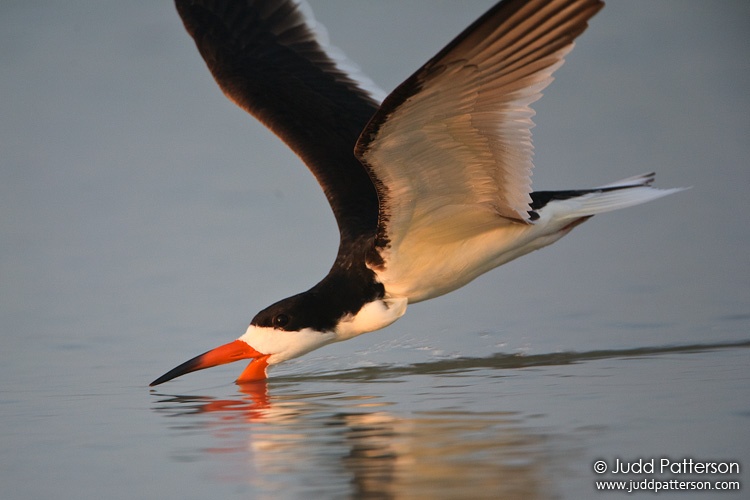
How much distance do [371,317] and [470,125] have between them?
1.21 meters

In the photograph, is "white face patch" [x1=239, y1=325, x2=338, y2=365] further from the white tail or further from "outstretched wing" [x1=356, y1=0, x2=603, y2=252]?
the white tail

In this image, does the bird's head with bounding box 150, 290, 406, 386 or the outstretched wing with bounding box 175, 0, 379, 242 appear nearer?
the bird's head with bounding box 150, 290, 406, 386

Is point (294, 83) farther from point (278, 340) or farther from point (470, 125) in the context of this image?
point (470, 125)

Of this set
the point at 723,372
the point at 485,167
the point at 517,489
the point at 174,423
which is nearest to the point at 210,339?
the point at 174,423

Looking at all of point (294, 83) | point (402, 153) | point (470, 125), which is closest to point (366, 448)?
point (402, 153)

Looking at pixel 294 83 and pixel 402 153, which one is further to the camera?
pixel 294 83

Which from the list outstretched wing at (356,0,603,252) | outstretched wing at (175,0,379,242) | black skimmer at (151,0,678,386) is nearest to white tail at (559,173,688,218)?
black skimmer at (151,0,678,386)

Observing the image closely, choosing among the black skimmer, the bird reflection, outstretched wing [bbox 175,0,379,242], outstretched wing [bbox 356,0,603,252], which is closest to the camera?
the bird reflection

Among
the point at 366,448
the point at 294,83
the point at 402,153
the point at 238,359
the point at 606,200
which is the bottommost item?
the point at 366,448

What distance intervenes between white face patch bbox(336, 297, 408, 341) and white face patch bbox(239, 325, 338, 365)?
105 mm

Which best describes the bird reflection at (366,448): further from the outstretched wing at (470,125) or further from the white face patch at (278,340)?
the outstretched wing at (470,125)

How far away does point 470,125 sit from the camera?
3.66 metres

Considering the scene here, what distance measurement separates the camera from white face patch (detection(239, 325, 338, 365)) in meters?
4.50

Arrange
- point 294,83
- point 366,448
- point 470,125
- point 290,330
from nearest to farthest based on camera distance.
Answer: point 366,448 < point 470,125 < point 290,330 < point 294,83
